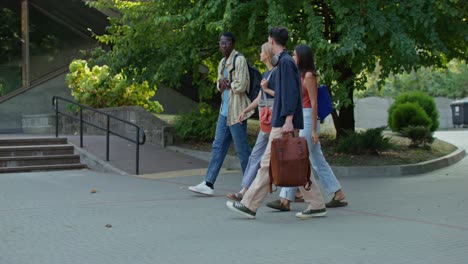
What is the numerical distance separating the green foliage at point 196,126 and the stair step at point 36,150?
2314 millimetres

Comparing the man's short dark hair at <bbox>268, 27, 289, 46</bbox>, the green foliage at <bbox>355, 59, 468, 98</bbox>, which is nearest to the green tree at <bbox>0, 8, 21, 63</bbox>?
the man's short dark hair at <bbox>268, 27, 289, 46</bbox>

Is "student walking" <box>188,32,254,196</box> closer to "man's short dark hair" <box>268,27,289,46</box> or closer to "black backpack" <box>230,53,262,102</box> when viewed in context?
"black backpack" <box>230,53,262,102</box>

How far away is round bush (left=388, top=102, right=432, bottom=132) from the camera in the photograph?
60.9 ft

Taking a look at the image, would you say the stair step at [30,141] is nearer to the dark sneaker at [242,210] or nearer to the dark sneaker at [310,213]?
the dark sneaker at [242,210]

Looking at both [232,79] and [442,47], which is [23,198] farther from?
[442,47]

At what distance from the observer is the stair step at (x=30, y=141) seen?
43.1ft

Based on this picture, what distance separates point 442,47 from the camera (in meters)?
10.8

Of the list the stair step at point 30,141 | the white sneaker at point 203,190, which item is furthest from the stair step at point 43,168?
the white sneaker at point 203,190

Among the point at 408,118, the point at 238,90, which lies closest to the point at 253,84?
the point at 238,90

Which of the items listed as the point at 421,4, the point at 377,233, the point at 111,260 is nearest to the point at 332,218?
the point at 377,233

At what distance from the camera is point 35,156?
499 inches

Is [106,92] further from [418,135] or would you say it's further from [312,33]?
[418,135]

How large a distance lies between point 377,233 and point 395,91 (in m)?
40.0

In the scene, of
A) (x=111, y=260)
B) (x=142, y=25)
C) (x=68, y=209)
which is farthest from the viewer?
(x=142, y=25)
